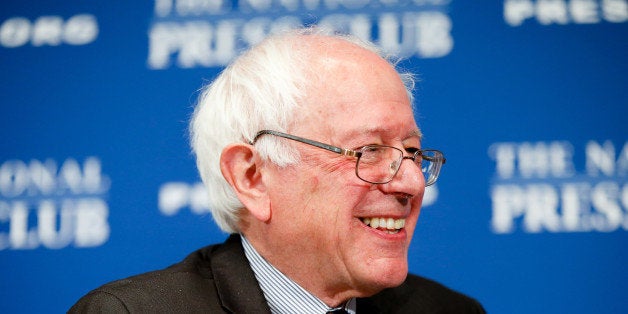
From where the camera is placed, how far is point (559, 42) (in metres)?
2.24

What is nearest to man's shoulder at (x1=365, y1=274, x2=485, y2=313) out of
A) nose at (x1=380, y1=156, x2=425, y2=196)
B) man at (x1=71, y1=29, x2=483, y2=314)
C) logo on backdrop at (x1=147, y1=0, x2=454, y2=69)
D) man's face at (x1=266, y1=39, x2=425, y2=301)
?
man at (x1=71, y1=29, x2=483, y2=314)

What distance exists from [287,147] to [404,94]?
291 millimetres

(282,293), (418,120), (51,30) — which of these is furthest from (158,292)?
(51,30)

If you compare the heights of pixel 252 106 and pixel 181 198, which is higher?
pixel 252 106

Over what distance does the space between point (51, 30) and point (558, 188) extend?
168 centimetres

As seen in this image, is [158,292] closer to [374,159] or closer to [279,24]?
[374,159]

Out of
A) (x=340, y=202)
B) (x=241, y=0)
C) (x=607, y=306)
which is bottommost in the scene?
(x=607, y=306)

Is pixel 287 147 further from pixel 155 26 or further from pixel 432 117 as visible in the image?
pixel 155 26

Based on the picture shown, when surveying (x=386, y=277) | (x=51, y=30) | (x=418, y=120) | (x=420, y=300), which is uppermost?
(x=51, y=30)

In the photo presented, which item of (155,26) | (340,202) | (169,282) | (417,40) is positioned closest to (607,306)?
(417,40)

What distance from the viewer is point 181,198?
2193mm

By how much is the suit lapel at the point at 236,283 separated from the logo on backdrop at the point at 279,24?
85cm

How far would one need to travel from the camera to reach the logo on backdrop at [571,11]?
2.22 meters

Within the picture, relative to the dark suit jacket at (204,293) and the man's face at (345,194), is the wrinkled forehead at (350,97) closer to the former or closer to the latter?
the man's face at (345,194)
